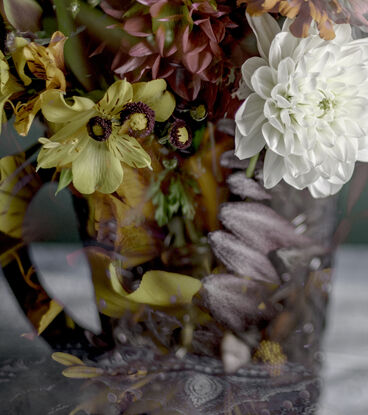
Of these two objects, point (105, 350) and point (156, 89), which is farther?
point (105, 350)

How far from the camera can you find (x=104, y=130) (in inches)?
11.8

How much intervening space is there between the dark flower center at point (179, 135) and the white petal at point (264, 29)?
2.4 inches

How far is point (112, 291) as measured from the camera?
368 mm

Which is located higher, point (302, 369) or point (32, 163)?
point (32, 163)

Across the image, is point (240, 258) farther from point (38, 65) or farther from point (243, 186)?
point (38, 65)

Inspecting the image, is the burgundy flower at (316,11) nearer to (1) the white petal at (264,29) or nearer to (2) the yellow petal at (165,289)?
(1) the white petal at (264,29)

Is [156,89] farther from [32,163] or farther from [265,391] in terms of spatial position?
[265,391]

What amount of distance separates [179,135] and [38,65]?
9 cm

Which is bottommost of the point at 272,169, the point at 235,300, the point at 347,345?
the point at 347,345

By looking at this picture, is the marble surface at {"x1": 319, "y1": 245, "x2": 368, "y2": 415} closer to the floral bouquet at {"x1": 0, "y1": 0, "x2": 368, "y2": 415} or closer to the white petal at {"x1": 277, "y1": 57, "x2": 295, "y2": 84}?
the floral bouquet at {"x1": 0, "y1": 0, "x2": 368, "y2": 415}

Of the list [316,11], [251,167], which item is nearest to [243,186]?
[251,167]

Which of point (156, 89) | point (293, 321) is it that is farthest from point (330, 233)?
point (156, 89)

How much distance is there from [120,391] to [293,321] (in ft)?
0.45

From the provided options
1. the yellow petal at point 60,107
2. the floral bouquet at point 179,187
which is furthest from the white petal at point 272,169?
the yellow petal at point 60,107
